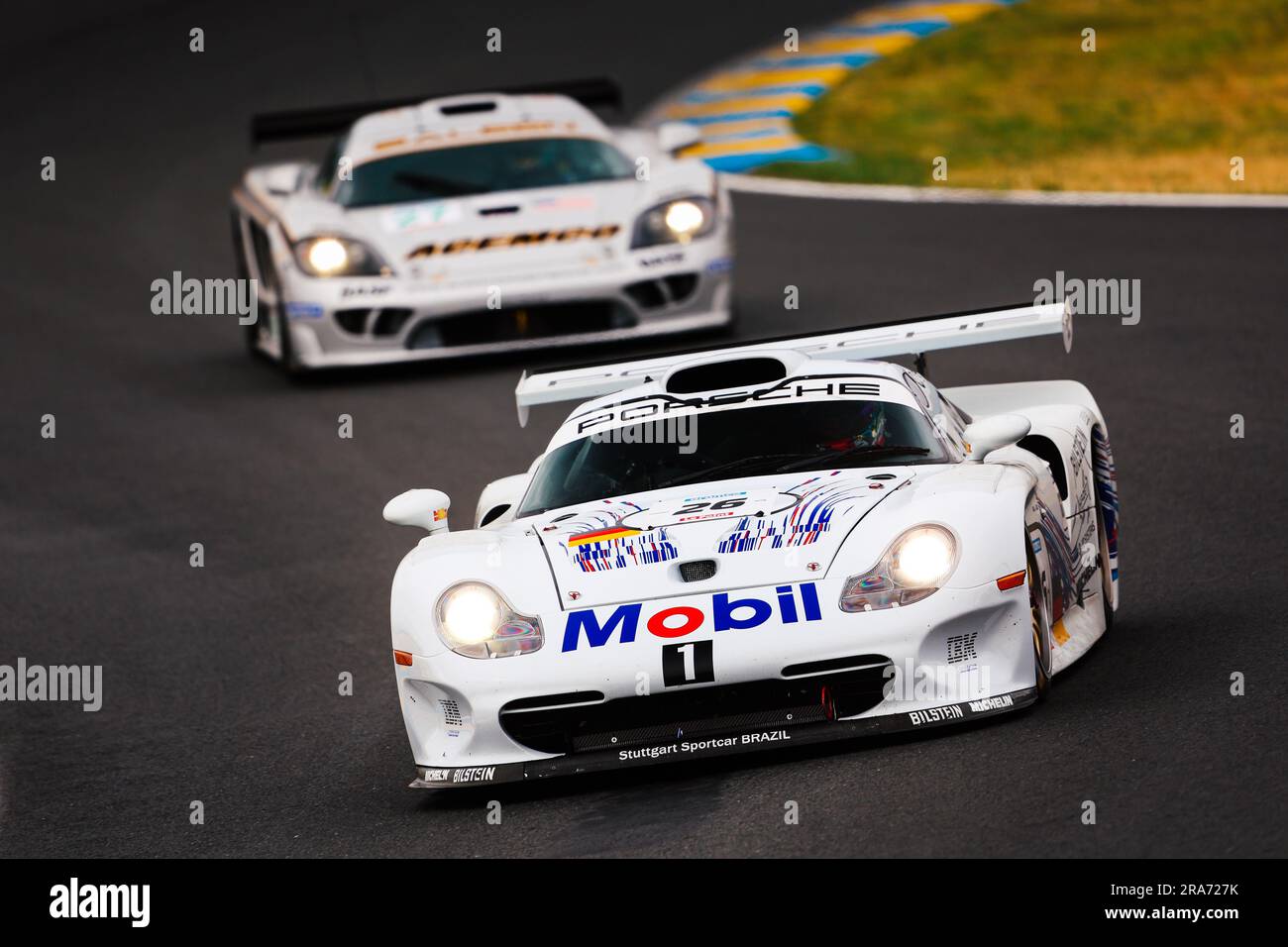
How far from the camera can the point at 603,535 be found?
6793 mm

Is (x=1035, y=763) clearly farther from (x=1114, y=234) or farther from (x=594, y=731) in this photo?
(x=1114, y=234)

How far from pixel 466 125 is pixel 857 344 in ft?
22.0

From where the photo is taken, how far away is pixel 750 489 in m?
6.98

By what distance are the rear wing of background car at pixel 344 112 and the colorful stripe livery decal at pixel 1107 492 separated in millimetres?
7499

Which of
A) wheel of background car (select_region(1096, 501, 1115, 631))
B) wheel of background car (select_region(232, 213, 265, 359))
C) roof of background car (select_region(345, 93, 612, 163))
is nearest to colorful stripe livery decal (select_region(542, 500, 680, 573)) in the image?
wheel of background car (select_region(1096, 501, 1115, 631))

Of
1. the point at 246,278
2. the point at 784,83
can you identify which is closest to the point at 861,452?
the point at 246,278

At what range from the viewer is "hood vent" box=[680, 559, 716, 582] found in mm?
6473

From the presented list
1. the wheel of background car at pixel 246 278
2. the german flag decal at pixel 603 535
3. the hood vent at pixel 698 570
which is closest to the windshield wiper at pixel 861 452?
the german flag decal at pixel 603 535

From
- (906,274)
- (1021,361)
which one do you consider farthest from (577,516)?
(906,274)

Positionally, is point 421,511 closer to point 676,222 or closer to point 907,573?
point 907,573

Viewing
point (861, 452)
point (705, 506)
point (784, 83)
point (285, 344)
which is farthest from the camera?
point (784, 83)

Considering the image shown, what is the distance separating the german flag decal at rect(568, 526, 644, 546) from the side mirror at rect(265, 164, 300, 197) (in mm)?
8029

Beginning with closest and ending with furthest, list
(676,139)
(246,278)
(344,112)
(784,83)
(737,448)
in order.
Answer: (737,448)
(676,139)
(246,278)
(344,112)
(784,83)
